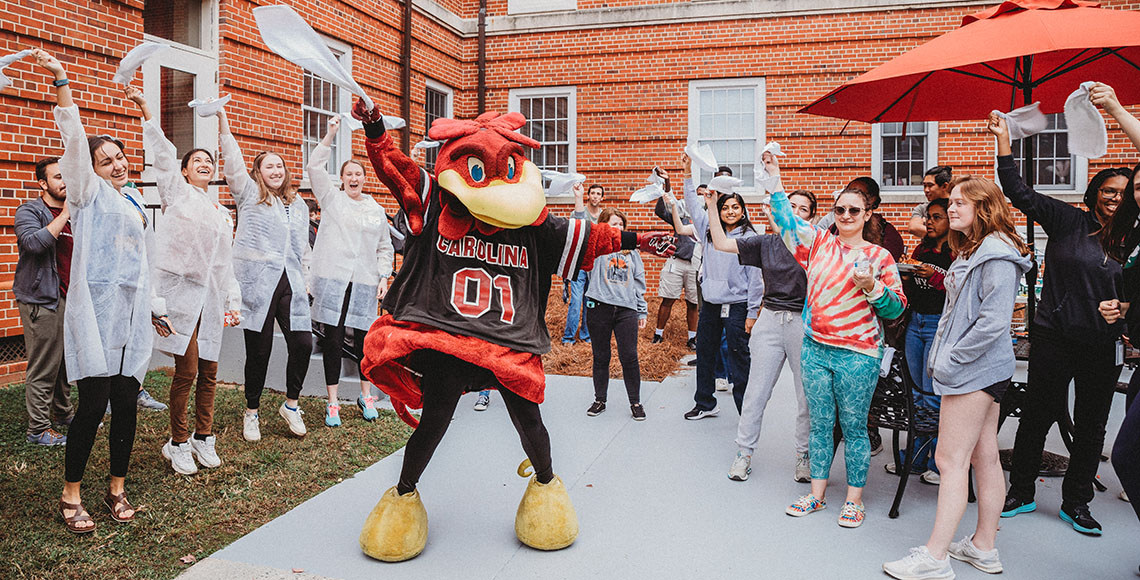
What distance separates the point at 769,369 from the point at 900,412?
0.74 m

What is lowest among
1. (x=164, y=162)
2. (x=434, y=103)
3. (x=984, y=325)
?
(x=984, y=325)

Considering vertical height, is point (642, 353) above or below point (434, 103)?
below

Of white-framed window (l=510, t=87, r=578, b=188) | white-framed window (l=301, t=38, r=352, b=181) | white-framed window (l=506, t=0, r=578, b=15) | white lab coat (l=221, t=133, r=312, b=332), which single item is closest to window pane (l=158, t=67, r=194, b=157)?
white-framed window (l=301, t=38, r=352, b=181)

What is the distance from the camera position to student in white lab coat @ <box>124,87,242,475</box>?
164 inches

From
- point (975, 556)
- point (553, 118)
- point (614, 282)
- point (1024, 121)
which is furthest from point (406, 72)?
point (975, 556)

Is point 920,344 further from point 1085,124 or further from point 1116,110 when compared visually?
point 1116,110

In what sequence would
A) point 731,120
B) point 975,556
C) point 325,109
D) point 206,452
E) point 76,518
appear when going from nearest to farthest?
point 975,556, point 76,518, point 206,452, point 325,109, point 731,120

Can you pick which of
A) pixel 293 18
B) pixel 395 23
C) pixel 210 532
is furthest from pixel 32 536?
pixel 395 23

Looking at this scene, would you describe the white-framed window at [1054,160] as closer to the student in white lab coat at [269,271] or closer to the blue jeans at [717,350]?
the blue jeans at [717,350]

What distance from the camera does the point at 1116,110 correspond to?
281cm

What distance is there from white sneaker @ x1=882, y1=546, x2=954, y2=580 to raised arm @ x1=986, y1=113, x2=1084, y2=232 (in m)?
1.64

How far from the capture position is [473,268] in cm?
321

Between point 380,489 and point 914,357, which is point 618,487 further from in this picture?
point 914,357

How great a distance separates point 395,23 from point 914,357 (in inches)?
373
